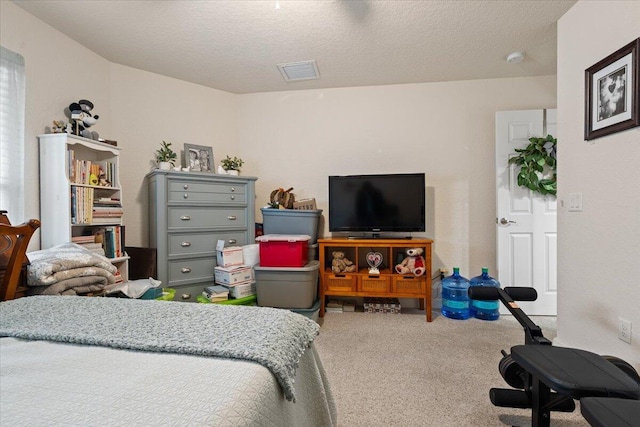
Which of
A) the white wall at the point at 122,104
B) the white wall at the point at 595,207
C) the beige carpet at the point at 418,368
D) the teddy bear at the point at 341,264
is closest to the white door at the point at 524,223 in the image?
the beige carpet at the point at 418,368

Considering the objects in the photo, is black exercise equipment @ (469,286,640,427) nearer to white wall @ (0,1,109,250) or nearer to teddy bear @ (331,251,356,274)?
teddy bear @ (331,251,356,274)

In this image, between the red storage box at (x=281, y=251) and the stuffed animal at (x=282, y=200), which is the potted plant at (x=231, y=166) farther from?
the red storage box at (x=281, y=251)

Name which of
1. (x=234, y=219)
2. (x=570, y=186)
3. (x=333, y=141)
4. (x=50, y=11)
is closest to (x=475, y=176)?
(x=570, y=186)

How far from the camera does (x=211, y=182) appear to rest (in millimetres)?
2842

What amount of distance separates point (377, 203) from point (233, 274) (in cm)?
157

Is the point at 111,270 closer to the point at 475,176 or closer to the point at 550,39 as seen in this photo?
Answer: the point at 475,176

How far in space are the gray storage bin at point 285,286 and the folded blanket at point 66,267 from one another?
3.91 ft

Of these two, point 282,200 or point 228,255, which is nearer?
point 228,255

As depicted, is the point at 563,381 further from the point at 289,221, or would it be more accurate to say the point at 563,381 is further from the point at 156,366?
the point at 289,221

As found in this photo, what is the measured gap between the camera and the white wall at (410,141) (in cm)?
307

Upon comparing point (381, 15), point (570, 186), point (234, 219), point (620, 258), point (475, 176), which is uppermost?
point (381, 15)

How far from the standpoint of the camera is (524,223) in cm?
283

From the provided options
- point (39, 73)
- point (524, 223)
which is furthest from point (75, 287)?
point (524, 223)

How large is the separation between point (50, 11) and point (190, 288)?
7.63 ft
